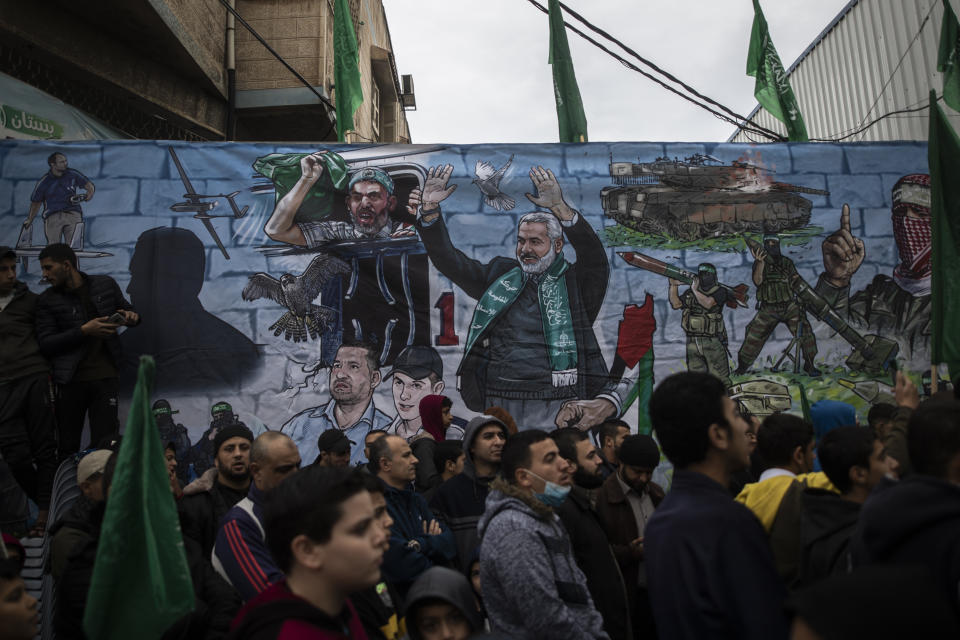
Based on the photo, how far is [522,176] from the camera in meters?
6.77

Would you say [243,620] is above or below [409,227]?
below

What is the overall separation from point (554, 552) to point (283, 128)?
9329 mm

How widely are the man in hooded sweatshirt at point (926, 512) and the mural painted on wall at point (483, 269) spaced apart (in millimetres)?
4305

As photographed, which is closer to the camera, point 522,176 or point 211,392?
point 211,392

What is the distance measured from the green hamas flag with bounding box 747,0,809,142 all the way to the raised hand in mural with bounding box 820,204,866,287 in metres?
1.34

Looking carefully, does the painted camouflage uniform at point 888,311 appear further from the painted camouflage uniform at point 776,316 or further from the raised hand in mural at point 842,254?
the painted camouflage uniform at point 776,316

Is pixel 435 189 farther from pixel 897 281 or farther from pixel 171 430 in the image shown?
pixel 897 281

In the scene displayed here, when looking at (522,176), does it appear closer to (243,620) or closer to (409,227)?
(409,227)

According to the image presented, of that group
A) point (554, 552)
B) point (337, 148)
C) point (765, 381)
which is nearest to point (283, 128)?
point (337, 148)

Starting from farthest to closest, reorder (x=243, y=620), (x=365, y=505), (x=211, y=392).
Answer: (x=211, y=392)
(x=365, y=505)
(x=243, y=620)

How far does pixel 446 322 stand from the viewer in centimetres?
646

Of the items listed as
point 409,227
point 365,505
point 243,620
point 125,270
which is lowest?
point 243,620

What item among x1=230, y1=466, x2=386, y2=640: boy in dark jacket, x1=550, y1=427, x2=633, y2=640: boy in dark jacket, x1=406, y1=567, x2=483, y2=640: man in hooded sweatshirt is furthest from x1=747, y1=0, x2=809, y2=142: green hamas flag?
x1=230, y1=466, x2=386, y2=640: boy in dark jacket

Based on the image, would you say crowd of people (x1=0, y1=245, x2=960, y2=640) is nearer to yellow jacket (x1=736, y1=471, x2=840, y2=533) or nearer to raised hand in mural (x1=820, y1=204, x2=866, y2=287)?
yellow jacket (x1=736, y1=471, x2=840, y2=533)
